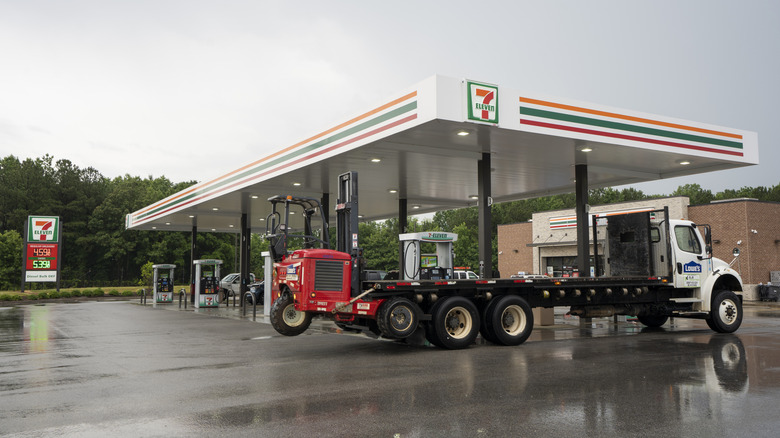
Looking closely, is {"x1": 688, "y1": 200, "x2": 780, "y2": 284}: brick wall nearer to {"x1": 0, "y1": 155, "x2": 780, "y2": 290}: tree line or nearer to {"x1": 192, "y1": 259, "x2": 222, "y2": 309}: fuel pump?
{"x1": 192, "y1": 259, "x2": 222, "y2": 309}: fuel pump

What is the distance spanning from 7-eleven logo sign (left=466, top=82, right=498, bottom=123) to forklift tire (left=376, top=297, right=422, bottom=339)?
405 cm

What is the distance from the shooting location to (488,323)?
39.9 ft

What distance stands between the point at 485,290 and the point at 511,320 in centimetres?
85

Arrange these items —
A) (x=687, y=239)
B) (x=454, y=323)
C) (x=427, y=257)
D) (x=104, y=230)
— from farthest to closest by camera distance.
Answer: (x=104, y=230) → (x=687, y=239) → (x=427, y=257) → (x=454, y=323)

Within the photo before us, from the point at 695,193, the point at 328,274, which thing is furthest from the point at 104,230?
the point at 695,193

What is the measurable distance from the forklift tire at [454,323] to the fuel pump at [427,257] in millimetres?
1468

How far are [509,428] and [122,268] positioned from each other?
74.8m

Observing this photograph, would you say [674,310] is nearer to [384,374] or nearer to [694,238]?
[694,238]

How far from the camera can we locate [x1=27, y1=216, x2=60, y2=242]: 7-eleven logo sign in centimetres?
3619

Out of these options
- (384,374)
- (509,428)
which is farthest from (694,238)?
(509,428)

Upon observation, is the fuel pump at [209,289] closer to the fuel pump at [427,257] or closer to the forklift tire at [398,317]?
the fuel pump at [427,257]

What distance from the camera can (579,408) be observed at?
259 inches

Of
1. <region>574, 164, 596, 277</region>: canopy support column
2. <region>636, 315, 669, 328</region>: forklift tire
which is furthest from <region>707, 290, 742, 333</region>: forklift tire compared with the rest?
<region>574, 164, 596, 277</region>: canopy support column

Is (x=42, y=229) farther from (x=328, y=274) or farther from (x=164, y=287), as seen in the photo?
(x=328, y=274)
